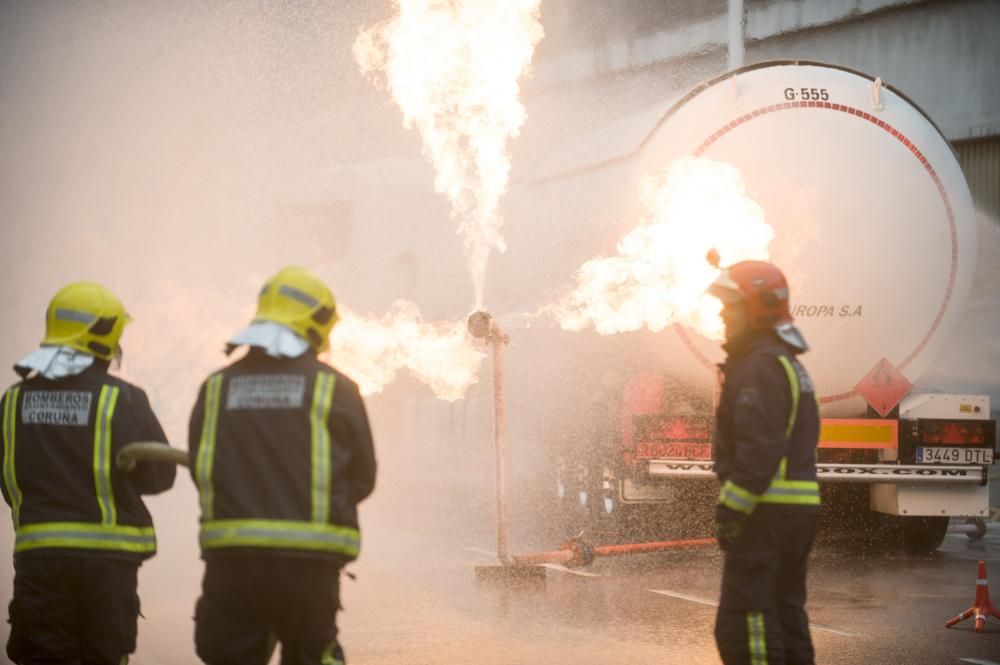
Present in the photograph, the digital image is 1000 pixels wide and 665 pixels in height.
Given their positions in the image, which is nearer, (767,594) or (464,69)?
(767,594)

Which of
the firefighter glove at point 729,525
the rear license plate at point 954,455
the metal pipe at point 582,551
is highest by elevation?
the rear license plate at point 954,455

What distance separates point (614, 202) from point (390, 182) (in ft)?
11.3

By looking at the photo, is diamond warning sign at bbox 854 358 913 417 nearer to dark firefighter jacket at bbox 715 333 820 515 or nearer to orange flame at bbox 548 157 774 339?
orange flame at bbox 548 157 774 339

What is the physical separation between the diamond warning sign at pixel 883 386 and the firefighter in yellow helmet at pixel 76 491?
621cm

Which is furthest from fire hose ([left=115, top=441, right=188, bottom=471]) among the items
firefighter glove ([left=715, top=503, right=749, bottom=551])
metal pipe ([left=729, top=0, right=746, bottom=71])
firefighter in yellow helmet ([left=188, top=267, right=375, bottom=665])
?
metal pipe ([left=729, top=0, right=746, bottom=71])

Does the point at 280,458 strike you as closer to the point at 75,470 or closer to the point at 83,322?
the point at 75,470

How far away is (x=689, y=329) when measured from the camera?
9.72 metres

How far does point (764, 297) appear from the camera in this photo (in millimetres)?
5137

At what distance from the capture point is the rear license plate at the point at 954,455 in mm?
10219

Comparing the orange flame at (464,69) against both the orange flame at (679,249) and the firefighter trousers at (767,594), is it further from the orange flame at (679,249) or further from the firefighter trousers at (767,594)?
the firefighter trousers at (767,594)

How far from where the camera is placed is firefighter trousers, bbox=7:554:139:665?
456cm

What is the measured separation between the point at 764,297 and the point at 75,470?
249cm

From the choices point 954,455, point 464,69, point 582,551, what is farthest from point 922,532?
point 464,69

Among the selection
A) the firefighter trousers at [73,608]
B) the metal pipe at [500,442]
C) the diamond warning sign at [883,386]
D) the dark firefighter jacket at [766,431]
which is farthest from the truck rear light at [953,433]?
the firefighter trousers at [73,608]
